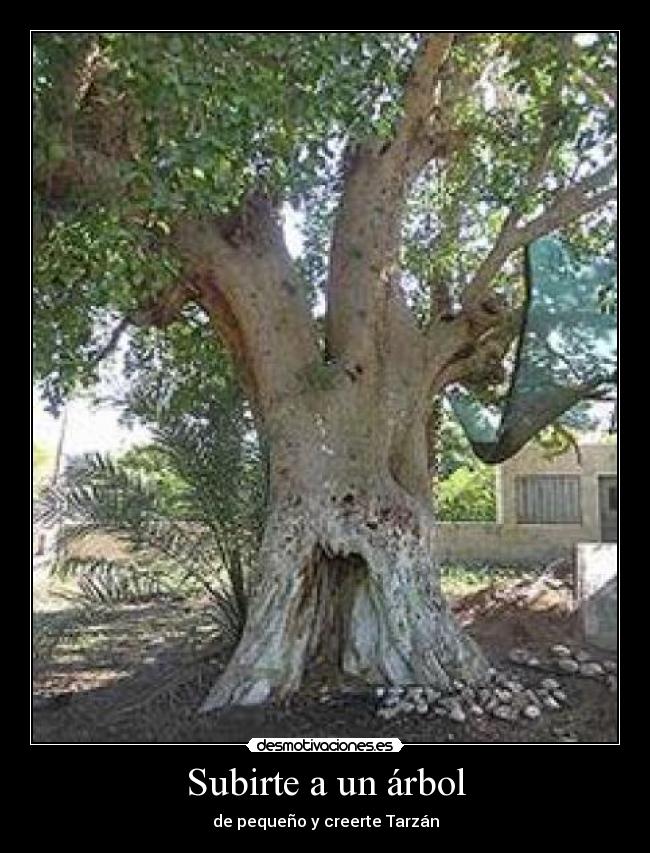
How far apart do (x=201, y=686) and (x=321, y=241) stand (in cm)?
359

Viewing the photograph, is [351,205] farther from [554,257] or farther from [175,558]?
[175,558]

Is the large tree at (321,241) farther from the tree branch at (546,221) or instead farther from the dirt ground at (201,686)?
the dirt ground at (201,686)

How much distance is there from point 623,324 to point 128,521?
12.3ft

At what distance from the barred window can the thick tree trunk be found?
865 centimetres

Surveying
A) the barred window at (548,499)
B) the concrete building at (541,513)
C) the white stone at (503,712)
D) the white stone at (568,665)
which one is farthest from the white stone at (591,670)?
the barred window at (548,499)

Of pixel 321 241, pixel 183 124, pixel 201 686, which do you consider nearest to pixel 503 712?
pixel 201 686

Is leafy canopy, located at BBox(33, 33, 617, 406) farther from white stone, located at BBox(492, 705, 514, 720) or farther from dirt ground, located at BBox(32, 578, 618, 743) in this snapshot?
white stone, located at BBox(492, 705, 514, 720)

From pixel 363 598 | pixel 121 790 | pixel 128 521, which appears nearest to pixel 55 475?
pixel 128 521

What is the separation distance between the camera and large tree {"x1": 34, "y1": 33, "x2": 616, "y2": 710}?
4277 mm

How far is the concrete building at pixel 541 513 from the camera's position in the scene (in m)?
14.2

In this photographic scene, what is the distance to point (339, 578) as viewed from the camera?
6.23 meters

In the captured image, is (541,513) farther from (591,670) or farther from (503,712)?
(503,712)

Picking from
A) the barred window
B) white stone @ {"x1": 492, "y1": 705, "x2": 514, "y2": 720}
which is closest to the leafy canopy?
white stone @ {"x1": 492, "y1": 705, "x2": 514, "y2": 720}

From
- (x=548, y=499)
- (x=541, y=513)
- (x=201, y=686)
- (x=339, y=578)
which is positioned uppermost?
(x=548, y=499)
